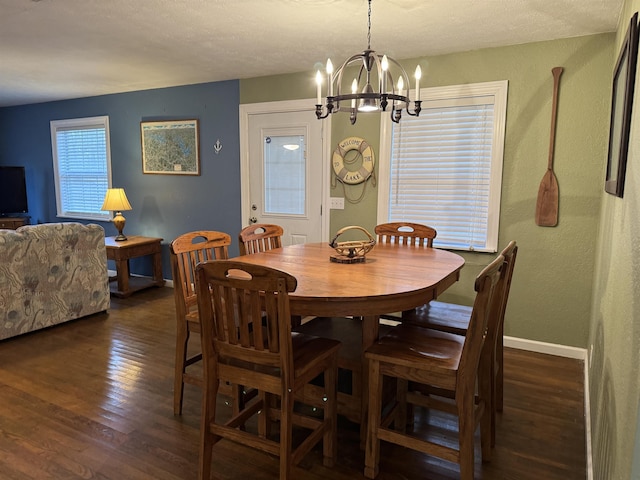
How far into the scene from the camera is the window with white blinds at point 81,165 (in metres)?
5.65

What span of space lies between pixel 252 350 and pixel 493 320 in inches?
42.7

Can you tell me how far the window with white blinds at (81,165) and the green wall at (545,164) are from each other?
421cm

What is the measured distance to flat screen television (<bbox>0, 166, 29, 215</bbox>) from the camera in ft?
19.9

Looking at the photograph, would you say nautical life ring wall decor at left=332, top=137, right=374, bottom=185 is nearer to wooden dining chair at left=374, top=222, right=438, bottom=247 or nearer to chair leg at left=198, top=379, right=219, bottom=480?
wooden dining chair at left=374, top=222, right=438, bottom=247

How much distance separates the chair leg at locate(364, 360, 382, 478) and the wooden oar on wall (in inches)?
82.6

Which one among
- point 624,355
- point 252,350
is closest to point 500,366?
point 624,355

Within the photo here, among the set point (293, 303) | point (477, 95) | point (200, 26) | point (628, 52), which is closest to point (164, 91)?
point (200, 26)

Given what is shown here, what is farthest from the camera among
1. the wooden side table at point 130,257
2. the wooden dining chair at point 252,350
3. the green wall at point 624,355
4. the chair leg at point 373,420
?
the wooden side table at point 130,257

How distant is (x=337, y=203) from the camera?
13.5 feet

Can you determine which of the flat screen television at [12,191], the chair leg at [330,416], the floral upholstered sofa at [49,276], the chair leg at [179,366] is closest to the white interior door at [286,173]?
the floral upholstered sofa at [49,276]

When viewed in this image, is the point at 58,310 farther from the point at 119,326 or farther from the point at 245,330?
the point at 245,330

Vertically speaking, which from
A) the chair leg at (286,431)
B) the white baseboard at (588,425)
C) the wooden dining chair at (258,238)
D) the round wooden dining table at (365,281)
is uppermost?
the wooden dining chair at (258,238)

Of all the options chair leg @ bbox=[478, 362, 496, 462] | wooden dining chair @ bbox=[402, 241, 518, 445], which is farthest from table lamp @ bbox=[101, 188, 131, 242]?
chair leg @ bbox=[478, 362, 496, 462]

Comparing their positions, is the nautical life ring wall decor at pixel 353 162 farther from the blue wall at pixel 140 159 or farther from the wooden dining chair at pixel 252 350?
the wooden dining chair at pixel 252 350
